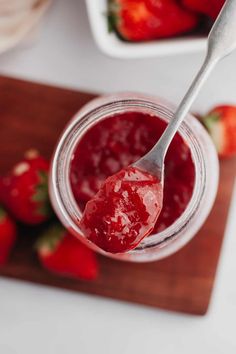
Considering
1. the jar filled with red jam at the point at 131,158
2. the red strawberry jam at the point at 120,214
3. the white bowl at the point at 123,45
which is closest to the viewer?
the red strawberry jam at the point at 120,214

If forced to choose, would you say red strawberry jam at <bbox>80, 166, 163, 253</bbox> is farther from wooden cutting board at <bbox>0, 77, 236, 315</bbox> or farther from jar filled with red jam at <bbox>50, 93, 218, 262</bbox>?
wooden cutting board at <bbox>0, 77, 236, 315</bbox>

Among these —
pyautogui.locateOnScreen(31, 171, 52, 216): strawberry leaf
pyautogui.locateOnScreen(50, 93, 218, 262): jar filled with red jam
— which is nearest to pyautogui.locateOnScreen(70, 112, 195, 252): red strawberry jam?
pyautogui.locateOnScreen(50, 93, 218, 262): jar filled with red jam

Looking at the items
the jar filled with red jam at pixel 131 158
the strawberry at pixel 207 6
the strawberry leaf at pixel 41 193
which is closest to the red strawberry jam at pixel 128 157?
the jar filled with red jam at pixel 131 158

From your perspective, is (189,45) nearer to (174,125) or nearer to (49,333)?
(174,125)

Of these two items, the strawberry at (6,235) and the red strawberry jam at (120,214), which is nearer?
the red strawberry jam at (120,214)

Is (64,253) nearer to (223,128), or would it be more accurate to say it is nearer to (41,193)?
(41,193)

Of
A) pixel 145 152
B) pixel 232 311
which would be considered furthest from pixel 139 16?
pixel 232 311

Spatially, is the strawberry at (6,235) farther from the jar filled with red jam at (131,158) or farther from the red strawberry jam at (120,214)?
the red strawberry jam at (120,214)
